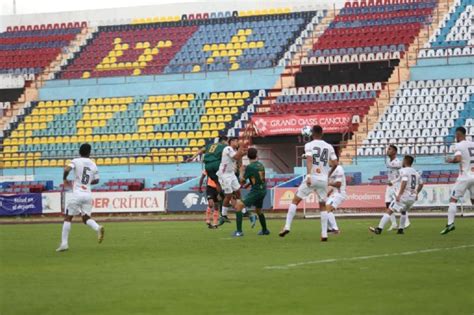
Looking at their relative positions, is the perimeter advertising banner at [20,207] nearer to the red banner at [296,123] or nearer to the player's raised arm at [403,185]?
the red banner at [296,123]

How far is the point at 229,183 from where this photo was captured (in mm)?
28328

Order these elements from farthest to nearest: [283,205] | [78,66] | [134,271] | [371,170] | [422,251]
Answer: [78,66] → [371,170] → [283,205] → [422,251] → [134,271]

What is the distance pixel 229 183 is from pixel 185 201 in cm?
1657

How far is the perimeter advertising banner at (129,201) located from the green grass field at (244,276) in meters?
20.8

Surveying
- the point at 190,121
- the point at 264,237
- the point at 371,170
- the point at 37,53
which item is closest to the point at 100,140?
the point at 190,121

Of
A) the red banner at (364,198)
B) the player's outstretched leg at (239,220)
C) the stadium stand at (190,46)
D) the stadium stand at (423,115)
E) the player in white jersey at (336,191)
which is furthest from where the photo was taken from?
the stadium stand at (190,46)

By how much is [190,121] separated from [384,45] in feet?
34.5

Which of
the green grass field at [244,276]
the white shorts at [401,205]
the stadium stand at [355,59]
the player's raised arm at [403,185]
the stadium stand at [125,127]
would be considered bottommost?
the green grass field at [244,276]

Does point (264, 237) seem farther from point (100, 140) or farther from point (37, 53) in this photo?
point (37, 53)

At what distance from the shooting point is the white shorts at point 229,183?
28.2 meters

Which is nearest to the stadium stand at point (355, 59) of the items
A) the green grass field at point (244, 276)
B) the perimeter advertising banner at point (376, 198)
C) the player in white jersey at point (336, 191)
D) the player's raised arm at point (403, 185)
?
the perimeter advertising banner at point (376, 198)

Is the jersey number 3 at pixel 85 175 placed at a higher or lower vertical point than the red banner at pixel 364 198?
higher

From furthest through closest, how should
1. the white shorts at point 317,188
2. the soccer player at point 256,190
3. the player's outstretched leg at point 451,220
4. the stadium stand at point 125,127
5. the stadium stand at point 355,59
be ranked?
the stadium stand at point 125,127
the stadium stand at point 355,59
the soccer player at point 256,190
the player's outstretched leg at point 451,220
the white shorts at point 317,188

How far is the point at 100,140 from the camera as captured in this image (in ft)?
187
